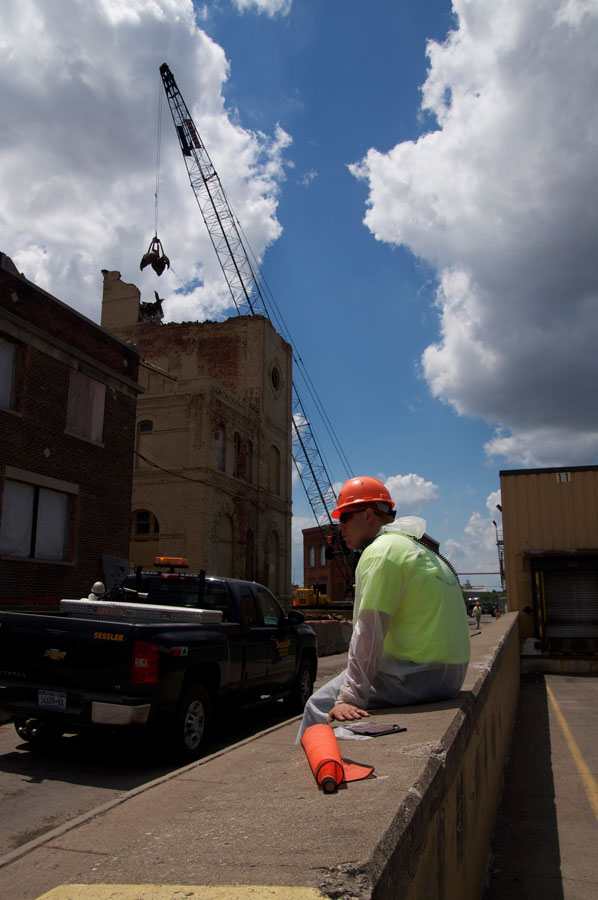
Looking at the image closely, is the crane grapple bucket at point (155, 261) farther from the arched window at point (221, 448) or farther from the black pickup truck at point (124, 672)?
the black pickup truck at point (124, 672)

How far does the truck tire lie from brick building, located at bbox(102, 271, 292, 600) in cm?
1809

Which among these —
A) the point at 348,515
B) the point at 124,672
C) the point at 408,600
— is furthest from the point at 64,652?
the point at 408,600

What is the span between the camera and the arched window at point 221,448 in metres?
34.2

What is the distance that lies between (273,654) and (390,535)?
244 inches

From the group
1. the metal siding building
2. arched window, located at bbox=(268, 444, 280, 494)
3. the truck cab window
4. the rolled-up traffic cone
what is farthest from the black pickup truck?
arched window, located at bbox=(268, 444, 280, 494)

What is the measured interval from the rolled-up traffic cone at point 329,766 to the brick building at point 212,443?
2514 cm

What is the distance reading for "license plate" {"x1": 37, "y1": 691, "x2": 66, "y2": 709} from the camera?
6.55m

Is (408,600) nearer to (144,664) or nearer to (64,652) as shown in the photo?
(144,664)

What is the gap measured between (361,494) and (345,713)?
125cm

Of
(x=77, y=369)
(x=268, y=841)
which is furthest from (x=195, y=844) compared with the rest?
(x=77, y=369)

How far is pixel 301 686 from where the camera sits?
1053 cm

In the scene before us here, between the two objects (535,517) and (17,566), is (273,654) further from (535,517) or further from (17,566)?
(535,517)

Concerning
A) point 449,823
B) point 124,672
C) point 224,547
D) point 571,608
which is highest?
point 224,547

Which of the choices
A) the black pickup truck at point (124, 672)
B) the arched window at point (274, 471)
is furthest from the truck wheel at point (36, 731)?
the arched window at point (274, 471)
